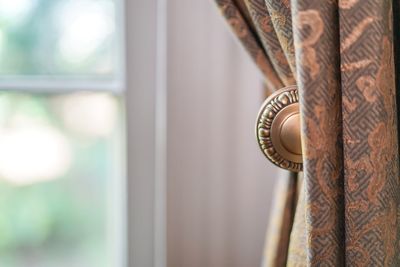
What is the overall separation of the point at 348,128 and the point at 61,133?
0.63m

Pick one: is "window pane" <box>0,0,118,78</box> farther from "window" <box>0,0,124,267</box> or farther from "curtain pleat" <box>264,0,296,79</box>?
"curtain pleat" <box>264,0,296,79</box>

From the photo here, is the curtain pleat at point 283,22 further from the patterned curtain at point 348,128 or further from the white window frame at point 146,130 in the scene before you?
the white window frame at point 146,130

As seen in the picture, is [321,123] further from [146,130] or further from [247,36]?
[146,130]

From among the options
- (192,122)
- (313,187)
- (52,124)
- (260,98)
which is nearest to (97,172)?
(52,124)

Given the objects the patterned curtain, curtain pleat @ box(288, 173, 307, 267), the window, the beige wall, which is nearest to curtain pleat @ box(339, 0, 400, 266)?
the patterned curtain

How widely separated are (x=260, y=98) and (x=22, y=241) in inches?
23.8

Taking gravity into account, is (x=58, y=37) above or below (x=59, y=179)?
above

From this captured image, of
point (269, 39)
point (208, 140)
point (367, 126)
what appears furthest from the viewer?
point (208, 140)

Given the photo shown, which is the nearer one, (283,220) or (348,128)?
(348,128)

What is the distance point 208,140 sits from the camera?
81 centimetres

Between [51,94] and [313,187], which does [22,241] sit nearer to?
[51,94]

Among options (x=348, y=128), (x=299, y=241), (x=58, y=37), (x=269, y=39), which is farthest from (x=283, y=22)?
(x=58, y=37)

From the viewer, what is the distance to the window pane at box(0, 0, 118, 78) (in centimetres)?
81

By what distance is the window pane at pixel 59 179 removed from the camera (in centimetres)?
84
